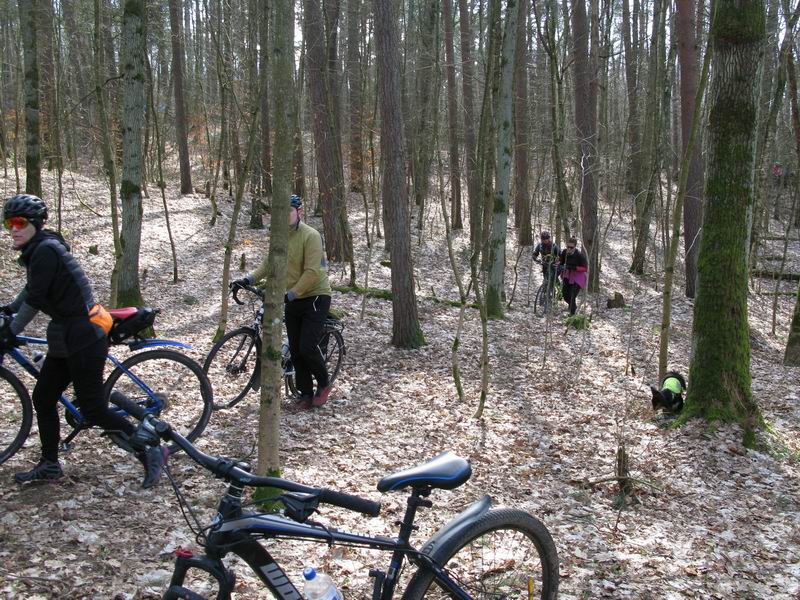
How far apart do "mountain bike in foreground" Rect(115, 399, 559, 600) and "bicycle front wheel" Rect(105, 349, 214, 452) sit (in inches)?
93.2

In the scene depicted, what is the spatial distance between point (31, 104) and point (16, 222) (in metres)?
10.8

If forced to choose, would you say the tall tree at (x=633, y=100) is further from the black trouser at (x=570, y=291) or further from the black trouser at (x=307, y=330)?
the black trouser at (x=307, y=330)

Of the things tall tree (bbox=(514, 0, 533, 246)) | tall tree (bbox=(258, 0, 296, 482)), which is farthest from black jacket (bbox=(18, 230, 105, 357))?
tall tree (bbox=(514, 0, 533, 246))

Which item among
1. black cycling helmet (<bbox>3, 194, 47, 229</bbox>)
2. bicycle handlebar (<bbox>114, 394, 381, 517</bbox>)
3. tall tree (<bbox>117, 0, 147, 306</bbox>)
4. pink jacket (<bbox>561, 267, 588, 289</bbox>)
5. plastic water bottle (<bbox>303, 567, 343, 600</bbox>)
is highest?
tall tree (<bbox>117, 0, 147, 306</bbox>)

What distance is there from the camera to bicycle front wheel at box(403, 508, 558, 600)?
2.63 meters

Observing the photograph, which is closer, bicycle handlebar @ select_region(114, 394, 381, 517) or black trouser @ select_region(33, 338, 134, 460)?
bicycle handlebar @ select_region(114, 394, 381, 517)

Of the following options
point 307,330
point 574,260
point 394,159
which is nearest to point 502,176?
point 574,260

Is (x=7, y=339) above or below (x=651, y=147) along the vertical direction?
below

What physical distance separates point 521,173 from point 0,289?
14737mm

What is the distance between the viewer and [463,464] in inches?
103

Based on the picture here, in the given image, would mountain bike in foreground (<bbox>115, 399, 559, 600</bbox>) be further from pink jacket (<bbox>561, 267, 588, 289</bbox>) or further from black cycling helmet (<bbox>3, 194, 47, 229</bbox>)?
pink jacket (<bbox>561, 267, 588, 289</bbox>)

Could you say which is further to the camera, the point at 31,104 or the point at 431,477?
the point at 31,104

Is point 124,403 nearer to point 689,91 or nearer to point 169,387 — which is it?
point 169,387

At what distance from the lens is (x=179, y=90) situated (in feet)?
66.4
